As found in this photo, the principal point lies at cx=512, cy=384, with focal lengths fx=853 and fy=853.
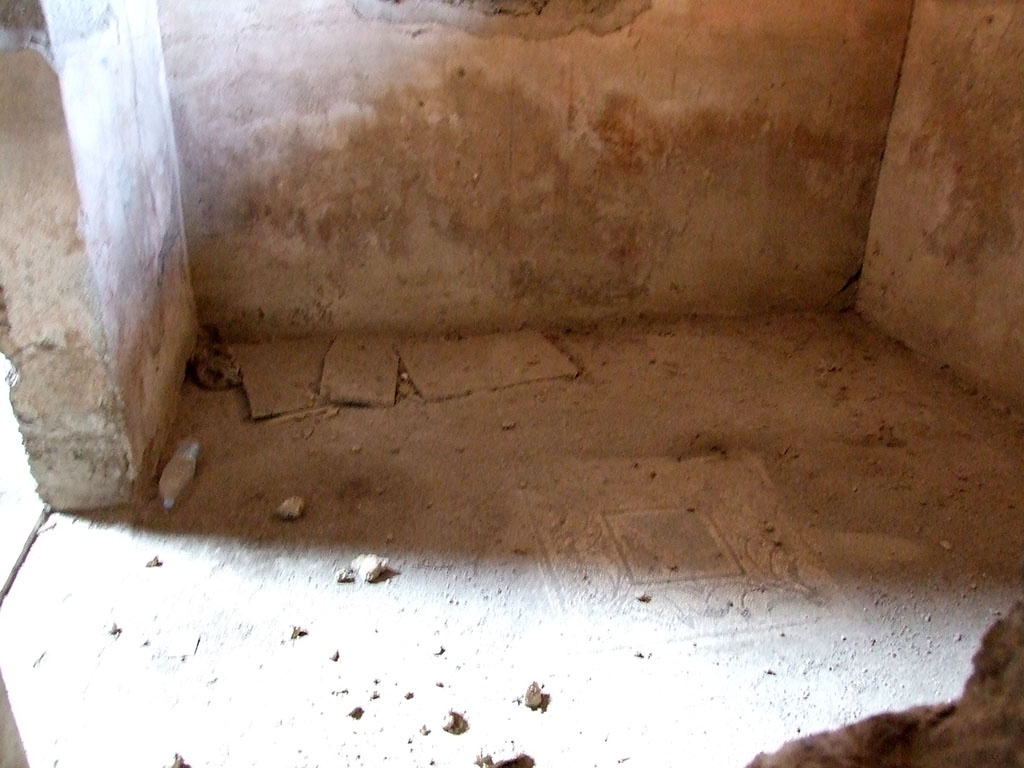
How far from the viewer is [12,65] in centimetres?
201

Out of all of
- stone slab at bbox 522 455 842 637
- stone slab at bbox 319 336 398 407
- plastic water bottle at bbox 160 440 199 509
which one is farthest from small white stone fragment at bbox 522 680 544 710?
stone slab at bbox 319 336 398 407

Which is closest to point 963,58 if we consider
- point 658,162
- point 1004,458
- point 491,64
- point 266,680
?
point 658,162

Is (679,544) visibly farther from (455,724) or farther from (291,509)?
(291,509)

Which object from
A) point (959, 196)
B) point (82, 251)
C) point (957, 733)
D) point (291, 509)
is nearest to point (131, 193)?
point (82, 251)

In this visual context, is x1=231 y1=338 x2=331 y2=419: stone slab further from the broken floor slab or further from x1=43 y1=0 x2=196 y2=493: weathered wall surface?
the broken floor slab

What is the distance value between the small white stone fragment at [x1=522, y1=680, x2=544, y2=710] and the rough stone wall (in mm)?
890

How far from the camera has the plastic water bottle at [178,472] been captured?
2.59 m

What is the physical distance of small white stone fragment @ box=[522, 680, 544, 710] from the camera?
1940 mm

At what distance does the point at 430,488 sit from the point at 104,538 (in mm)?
955

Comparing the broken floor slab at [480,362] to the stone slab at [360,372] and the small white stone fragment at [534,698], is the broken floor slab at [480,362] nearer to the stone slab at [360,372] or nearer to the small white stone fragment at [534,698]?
the stone slab at [360,372]

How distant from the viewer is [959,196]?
3.34 m

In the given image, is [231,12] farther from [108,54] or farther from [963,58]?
[963,58]

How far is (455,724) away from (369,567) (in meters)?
0.58

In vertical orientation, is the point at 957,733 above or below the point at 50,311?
above
